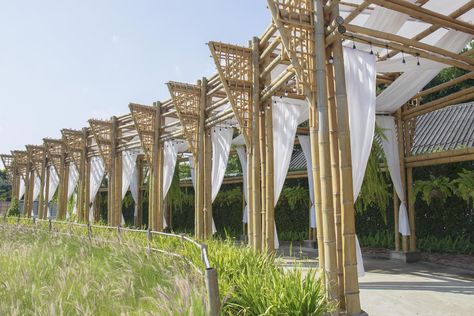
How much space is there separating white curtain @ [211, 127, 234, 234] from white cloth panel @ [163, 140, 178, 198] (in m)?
1.99

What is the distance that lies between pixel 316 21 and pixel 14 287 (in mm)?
4217

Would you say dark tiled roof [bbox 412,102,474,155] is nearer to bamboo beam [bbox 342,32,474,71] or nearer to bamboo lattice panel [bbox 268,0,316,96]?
bamboo beam [bbox 342,32,474,71]

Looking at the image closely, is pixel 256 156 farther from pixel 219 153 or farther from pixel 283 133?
pixel 219 153

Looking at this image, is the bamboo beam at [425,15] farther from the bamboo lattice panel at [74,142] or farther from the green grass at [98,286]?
the bamboo lattice panel at [74,142]

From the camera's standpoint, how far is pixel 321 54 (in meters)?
4.66

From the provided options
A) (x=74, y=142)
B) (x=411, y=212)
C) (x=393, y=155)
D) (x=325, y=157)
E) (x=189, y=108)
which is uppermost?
(x=74, y=142)

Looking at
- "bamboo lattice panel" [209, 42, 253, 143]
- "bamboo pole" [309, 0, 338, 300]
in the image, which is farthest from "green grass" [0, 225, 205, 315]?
"bamboo lattice panel" [209, 42, 253, 143]

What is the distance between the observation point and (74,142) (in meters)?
16.3

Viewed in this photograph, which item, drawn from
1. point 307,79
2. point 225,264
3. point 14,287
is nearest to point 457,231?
point 307,79

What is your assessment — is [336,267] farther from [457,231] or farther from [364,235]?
[364,235]

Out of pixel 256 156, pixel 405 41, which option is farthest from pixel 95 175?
pixel 405 41

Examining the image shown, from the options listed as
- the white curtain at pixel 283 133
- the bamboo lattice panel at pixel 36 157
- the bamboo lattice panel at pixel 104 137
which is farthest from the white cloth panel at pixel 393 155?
the bamboo lattice panel at pixel 36 157

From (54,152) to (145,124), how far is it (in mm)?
8627

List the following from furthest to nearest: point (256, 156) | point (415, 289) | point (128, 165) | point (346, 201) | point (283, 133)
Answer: point (128, 165) → point (256, 156) → point (283, 133) → point (415, 289) → point (346, 201)
